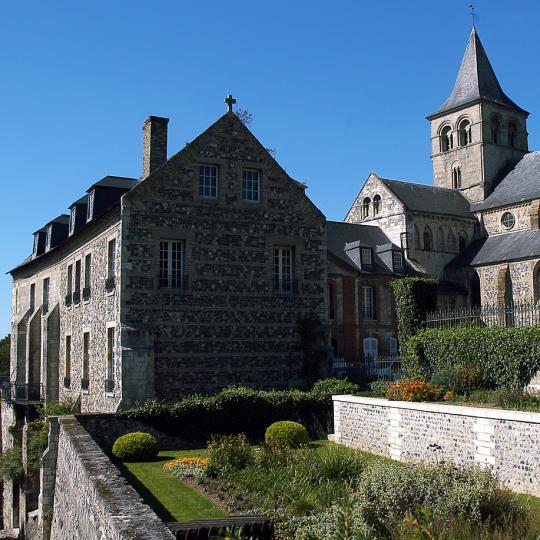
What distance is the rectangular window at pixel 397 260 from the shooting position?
33.9 metres

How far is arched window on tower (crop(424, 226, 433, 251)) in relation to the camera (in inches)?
1472

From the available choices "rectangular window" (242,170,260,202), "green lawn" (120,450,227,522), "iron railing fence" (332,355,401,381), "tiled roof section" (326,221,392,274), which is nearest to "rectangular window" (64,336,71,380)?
"rectangular window" (242,170,260,202)

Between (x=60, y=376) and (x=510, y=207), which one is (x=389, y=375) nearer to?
(x=60, y=376)

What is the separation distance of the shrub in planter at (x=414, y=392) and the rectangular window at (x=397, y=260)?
18005 millimetres

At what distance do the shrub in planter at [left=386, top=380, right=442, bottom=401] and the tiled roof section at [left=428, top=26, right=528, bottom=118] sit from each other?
1265 inches

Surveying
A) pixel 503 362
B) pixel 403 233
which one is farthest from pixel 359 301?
pixel 503 362

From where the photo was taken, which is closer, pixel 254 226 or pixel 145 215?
pixel 145 215

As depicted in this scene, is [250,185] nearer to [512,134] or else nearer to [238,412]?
[238,412]

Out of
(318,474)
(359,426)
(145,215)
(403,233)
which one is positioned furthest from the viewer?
(403,233)

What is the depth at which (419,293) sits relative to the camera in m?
21.5

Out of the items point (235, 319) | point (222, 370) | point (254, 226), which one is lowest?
point (222, 370)

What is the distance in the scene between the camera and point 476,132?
4319cm

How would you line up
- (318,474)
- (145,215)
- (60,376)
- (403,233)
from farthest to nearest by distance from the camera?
(403,233), (60,376), (145,215), (318,474)

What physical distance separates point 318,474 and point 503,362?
847cm
